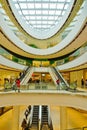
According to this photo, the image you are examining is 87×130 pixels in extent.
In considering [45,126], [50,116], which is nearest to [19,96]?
[45,126]

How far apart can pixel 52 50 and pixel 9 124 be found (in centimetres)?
1258

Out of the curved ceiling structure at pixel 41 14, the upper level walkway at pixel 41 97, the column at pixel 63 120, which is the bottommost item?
the column at pixel 63 120

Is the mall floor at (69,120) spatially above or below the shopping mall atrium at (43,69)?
below

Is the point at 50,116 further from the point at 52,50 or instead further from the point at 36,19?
the point at 36,19

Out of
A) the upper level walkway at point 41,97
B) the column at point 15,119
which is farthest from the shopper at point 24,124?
the upper level walkway at point 41,97

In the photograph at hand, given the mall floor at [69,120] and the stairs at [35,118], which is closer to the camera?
the mall floor at [69,120]

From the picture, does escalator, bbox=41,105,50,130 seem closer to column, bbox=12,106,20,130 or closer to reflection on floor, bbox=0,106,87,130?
reflection on floor, bbox=0,106,87,130

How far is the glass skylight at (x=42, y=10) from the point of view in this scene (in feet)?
75.1

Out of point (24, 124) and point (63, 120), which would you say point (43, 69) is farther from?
point (63, 120)

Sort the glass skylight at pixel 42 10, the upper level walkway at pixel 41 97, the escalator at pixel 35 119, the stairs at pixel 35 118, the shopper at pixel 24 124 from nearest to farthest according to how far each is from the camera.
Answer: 1. the upper level walkway at pixel 41 97
2. the shopper at pixel 24 124
3. the escalator at pixel 35 119
4. the stairs at pixel 35 118
5. the glass skylight at pixel 42 10

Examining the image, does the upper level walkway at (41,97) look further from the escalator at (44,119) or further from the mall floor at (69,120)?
the escalator at (44,119)

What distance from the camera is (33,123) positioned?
72.8 feet

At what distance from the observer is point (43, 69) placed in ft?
103

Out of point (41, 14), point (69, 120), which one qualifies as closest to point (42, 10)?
point (41, 14)
